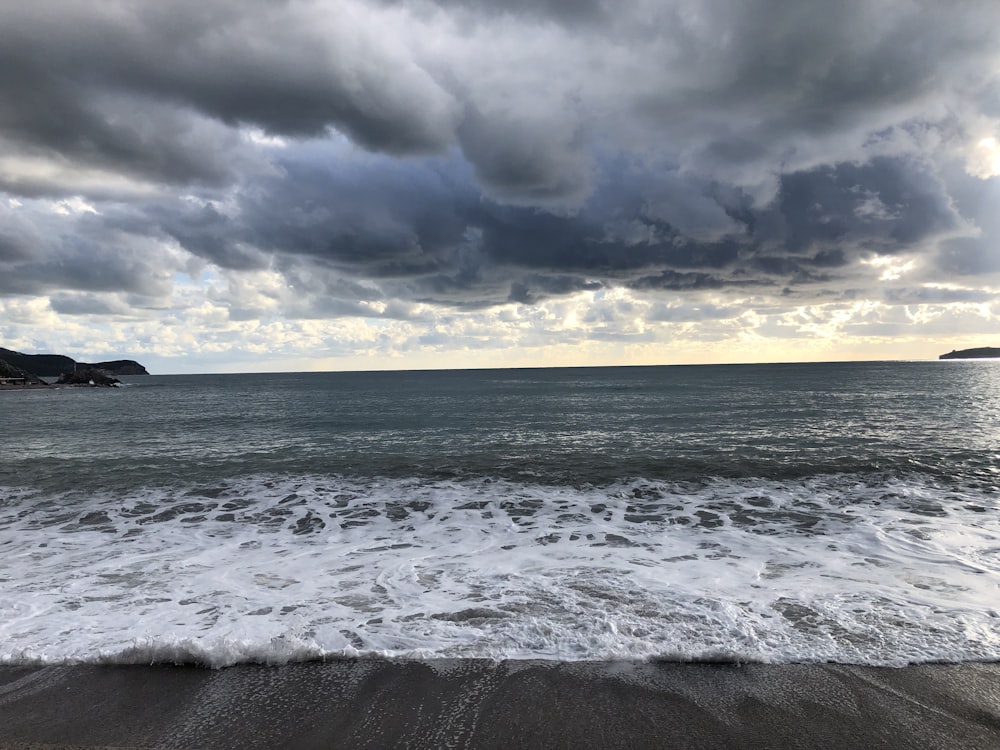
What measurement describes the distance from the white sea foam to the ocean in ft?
0.17

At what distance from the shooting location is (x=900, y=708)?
4941 millimetres

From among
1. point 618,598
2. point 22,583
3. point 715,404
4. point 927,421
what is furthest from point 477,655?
point 715,404

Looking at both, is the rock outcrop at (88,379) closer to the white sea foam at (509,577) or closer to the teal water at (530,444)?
the teal water at (530,444)

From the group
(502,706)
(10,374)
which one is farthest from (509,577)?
(10,374)

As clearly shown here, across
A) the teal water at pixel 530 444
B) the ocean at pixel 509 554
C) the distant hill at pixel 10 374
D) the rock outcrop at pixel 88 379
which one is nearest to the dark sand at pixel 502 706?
the ocean at pixel 509 554

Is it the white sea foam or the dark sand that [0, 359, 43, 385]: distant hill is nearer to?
the white sea foam

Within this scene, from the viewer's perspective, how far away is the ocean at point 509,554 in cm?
639

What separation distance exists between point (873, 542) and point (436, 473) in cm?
1356

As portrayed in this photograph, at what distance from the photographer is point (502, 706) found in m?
5.01

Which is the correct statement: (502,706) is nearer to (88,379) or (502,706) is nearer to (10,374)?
(10,374)

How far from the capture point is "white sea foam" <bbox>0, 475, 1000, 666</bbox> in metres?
6.29

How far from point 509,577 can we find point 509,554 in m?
1.47

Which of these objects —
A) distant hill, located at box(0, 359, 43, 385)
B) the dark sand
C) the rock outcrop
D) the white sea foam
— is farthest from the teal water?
the rock outcrop

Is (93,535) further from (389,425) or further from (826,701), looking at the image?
(389,425)
